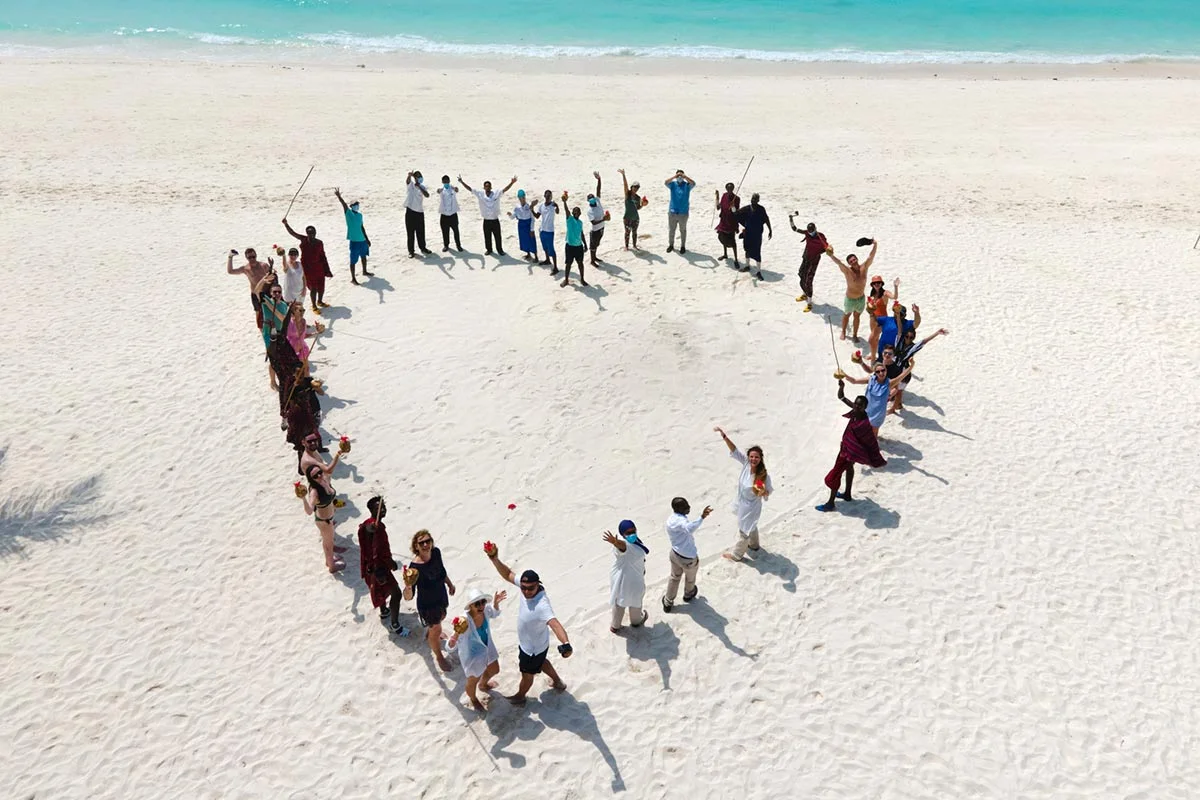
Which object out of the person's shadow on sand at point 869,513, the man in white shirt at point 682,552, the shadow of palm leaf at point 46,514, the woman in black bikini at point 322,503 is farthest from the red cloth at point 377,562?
the person's shadow on sand at point 869,513

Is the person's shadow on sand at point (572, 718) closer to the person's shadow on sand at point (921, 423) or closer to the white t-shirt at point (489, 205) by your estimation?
the person's shadow on sand at point (921, 423)

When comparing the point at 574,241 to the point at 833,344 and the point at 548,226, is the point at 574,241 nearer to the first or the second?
the point at 548,226

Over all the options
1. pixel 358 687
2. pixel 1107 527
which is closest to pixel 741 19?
pixel 1107 527

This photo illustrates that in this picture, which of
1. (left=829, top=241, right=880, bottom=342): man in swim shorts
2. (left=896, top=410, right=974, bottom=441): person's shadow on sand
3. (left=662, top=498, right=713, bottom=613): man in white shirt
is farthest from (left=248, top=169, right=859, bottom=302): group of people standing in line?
(left=662, top=498, right=713, bottom=613): man in white shirt

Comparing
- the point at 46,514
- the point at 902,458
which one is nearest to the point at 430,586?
the point at 46,514

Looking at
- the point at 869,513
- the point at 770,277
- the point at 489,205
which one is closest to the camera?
the point at 869,513

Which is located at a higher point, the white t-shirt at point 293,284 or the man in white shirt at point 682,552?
the white t-shirt at point 293,284
